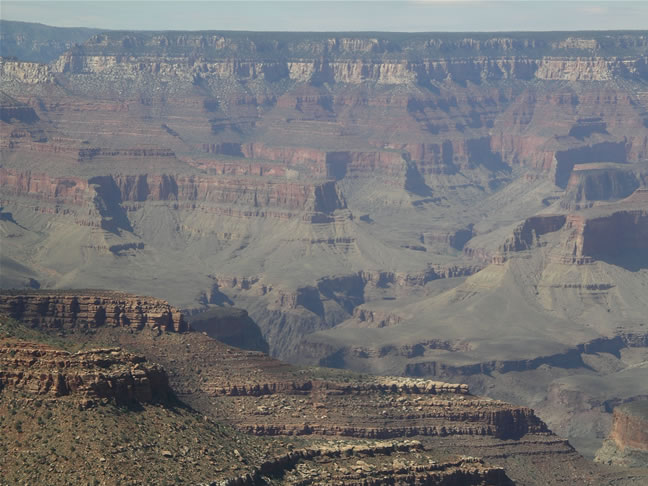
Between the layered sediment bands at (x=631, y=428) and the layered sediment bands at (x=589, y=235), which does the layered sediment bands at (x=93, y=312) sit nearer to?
the layered sediment bands at (x=631, y=428)

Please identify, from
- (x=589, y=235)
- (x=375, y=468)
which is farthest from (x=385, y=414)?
(x=589, y=235)

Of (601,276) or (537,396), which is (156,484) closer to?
(537,396)

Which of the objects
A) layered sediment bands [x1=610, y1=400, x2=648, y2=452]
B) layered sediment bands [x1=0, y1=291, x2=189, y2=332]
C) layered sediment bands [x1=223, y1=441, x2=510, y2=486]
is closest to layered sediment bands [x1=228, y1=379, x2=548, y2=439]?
layered sediment bands [x1=0, y1=291, x2=189, y2=332]

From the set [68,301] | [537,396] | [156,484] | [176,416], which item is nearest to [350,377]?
[68,301]

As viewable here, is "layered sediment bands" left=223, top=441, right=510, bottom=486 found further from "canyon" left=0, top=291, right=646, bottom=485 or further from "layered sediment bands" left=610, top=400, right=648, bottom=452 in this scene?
"layered sediment bands" left=610, top=400, right=648, bottom=452

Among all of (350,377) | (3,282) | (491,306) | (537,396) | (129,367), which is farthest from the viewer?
(491,306)
